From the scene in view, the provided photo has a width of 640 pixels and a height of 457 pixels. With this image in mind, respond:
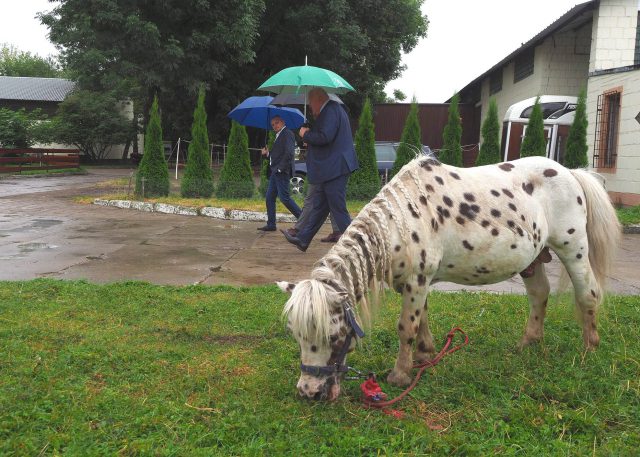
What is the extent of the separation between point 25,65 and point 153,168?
73.2 metres

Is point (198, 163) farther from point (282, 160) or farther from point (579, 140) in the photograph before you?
point (579, 140)

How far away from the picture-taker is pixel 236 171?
14117mm

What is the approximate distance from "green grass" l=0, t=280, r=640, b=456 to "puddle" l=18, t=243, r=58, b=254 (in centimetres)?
320

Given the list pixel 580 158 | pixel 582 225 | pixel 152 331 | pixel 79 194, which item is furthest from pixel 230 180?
pixel 582 225

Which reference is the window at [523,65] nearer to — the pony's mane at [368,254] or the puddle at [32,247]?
the puddle at [32,247]

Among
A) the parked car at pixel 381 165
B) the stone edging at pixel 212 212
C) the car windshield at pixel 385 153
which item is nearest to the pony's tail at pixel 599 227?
the stone edging at pixel 212 212

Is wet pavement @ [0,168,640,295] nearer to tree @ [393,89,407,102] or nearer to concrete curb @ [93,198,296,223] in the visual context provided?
concrete curb @ [93,198,296,223]

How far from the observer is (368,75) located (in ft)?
94.1

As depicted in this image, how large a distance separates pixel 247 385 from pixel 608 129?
1444cm

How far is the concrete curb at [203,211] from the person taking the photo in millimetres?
11742

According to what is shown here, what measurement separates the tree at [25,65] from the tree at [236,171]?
6700 centimetres

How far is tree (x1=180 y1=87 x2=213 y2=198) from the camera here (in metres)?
14.0

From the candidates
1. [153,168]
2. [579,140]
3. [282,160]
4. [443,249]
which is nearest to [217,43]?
[153,168]

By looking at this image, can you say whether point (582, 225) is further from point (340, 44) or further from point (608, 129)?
point (340, 44)
